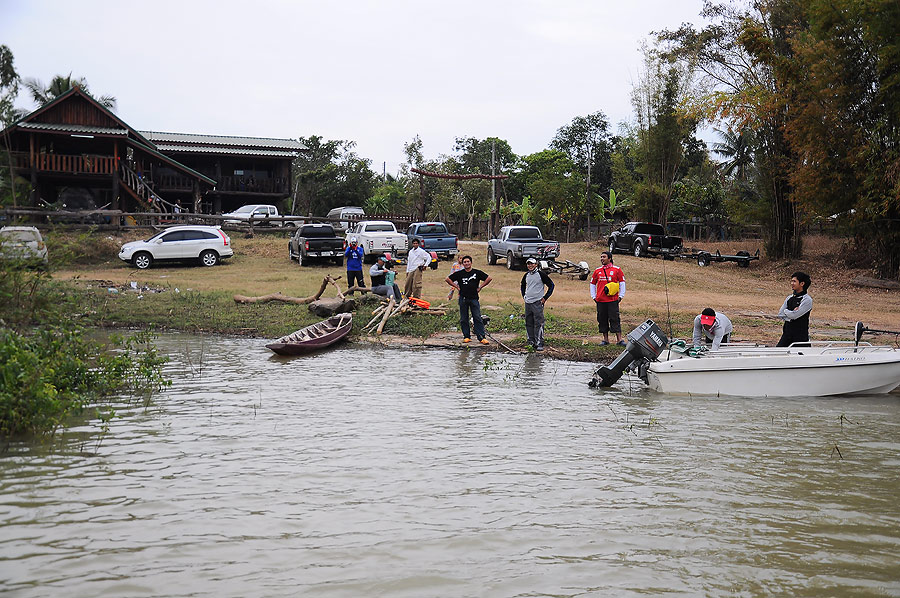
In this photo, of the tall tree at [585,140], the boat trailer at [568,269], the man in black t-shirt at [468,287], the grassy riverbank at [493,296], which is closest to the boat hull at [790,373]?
the grassy riverbank at [493,296]

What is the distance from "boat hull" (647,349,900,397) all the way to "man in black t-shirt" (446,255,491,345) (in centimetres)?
461

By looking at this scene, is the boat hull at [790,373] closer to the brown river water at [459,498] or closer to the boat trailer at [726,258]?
the brown river water at [459,498]

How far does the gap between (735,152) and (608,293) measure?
136 feet

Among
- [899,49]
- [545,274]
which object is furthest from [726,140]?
[545,274]

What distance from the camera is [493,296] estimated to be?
902 inches

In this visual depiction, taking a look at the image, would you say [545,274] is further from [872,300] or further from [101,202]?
[101,202]

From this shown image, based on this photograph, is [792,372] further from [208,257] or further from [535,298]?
[208,257]

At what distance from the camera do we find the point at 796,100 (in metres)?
28.4

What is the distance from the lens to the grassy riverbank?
17047mm

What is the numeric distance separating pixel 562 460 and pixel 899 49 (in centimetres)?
2121

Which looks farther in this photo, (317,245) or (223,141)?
(223,141)

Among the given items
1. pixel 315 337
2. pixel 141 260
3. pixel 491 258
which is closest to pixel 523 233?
pixel 491 258

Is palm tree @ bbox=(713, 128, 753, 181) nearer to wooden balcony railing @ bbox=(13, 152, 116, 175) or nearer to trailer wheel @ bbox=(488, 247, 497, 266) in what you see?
trailer wheel @ bbox=(488, 247, 497, 266)

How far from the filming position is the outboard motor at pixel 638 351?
38.3 feet
